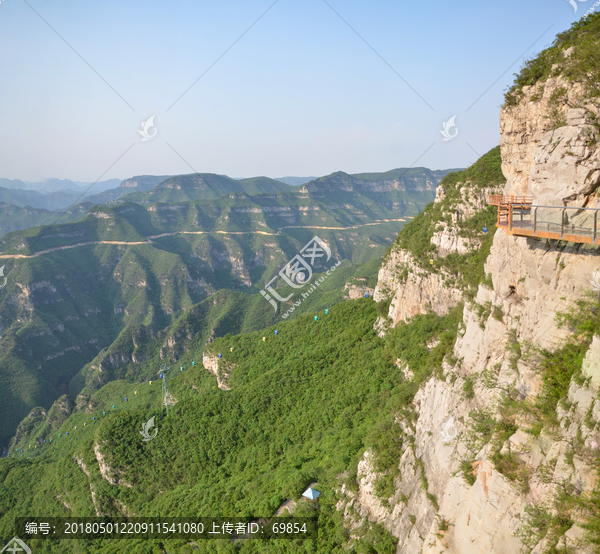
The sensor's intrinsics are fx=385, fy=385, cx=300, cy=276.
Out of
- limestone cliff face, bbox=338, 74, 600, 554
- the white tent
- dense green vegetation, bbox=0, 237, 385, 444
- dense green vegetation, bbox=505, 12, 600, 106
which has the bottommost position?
dense green vegetation, bbox=0, 237, 385, 444

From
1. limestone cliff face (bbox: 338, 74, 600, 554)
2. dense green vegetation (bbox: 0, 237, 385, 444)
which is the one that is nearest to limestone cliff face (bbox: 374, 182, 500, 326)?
limestone cliff face (bbox: 338, 74, 600, 554)

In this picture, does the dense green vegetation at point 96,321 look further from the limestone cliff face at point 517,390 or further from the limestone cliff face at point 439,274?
the limestone cliff face at point 517,390

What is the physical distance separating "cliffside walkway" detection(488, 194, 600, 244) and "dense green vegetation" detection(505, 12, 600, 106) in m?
5.09

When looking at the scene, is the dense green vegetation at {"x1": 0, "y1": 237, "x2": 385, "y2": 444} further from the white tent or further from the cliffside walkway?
the cliffside walkway

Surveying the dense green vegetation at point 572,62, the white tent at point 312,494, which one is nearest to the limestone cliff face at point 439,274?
the dense green vegetation at point 572,62

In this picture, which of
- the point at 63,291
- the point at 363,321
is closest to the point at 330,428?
the point at 363,321

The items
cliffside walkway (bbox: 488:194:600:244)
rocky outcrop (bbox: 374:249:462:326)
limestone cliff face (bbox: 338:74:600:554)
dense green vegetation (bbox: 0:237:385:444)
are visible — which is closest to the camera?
limestone cliff face (bbox: 338:74:600:554)

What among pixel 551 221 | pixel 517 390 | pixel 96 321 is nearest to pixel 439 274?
pixel 517 390

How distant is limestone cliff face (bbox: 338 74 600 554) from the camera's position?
41.3 ft

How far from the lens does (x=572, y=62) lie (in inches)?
662

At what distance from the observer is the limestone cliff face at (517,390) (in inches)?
496

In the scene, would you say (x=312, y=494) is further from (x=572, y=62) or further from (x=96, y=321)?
(x=96, y=321)

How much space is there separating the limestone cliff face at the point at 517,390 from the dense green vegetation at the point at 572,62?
2.32ft

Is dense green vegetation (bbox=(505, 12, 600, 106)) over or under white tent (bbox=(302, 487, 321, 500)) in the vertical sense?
over
